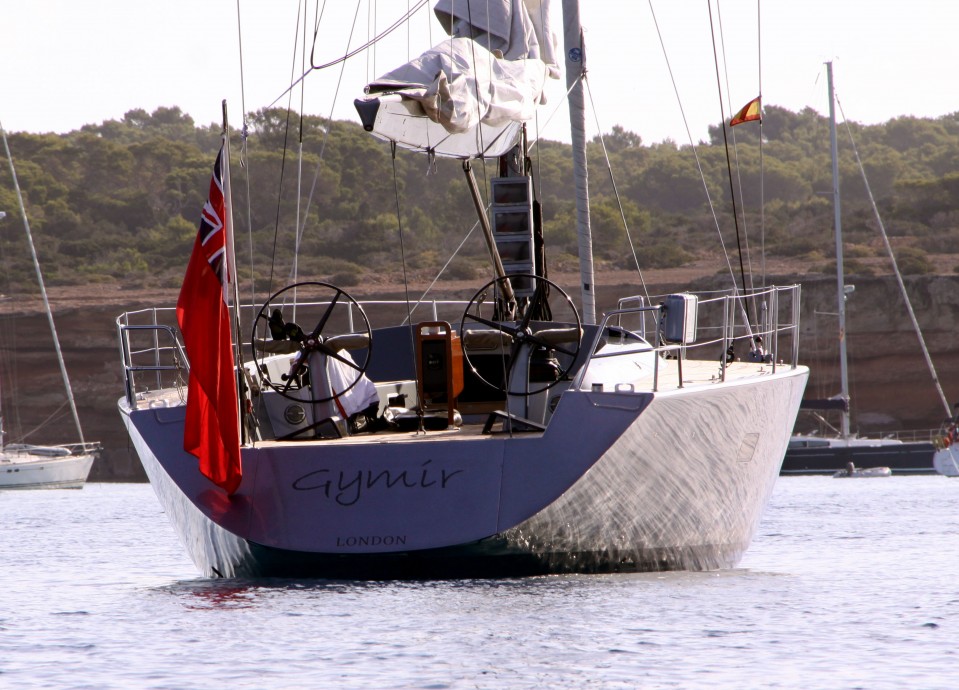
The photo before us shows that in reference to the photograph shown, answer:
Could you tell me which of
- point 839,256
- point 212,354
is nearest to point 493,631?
point 212,354

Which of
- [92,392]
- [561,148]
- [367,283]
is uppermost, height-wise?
[561,148]

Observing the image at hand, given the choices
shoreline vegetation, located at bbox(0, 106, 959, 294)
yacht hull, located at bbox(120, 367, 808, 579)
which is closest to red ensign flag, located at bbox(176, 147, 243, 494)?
yacht hull, located at bbox(120, 367, 808, 579)

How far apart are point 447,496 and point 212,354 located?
1733 mm

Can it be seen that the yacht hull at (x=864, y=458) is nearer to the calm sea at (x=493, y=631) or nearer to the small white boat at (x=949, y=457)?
the small white boat at (x=949, y=457)

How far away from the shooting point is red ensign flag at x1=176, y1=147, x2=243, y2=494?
9328 mm

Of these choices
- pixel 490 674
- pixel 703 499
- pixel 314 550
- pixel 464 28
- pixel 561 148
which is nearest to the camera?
pixel 490 674

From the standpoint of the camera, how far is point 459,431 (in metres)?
10.9

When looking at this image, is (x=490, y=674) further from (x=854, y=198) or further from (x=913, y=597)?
(x=854, y=198)

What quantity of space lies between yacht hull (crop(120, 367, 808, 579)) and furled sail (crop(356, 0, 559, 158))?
2605mm

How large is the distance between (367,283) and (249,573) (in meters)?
52.3

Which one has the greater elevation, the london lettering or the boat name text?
the london lettering

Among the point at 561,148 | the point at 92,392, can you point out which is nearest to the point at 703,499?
the point at 92,392

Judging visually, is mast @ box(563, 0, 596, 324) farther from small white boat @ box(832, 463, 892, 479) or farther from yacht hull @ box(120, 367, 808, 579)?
small white boat @ box(832, 463, 892, 479)

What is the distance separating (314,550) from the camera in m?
9.32
